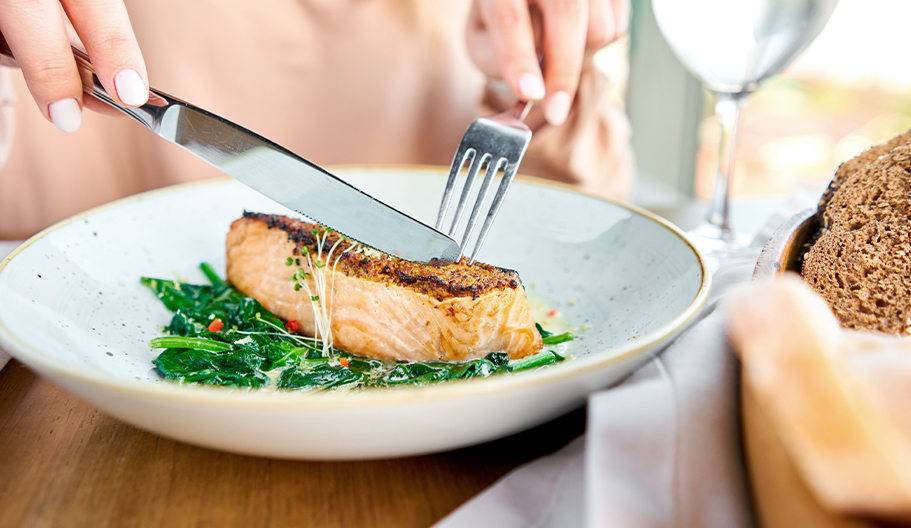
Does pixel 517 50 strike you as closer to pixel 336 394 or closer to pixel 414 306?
pixel 414 306

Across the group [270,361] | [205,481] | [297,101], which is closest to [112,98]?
[270,361]

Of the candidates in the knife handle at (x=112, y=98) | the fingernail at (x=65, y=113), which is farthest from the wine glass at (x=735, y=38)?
the fingernail at (x=65, y=113)

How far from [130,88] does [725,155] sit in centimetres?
177

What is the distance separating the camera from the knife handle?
1.33m

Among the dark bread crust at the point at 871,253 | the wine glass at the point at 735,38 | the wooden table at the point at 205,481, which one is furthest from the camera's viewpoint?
the wine glass at the point at 735,38

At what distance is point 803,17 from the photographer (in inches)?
63.1

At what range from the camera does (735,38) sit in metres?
1.66

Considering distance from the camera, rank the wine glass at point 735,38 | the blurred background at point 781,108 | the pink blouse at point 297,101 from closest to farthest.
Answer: the wine glass at point 735,38 < the pink blouse at point 297,101 < the blurred background at point 781,108

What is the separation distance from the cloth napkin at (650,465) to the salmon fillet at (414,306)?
45 centimetres

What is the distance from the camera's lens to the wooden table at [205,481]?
0.89 m

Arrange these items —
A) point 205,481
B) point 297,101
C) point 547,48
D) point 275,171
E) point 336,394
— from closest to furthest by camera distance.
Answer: point 205,481, point 336,394, point 275,171, point 547,48, point 297,101

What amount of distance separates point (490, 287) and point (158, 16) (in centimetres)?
232

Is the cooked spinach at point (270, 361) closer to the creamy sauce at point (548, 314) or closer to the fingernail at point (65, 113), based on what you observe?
the creamy sauce at point (548, 314)

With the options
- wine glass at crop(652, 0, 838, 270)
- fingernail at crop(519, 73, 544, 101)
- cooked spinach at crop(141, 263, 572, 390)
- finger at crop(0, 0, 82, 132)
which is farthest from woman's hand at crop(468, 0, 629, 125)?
finger at crop(0, 0, 82, 132)
